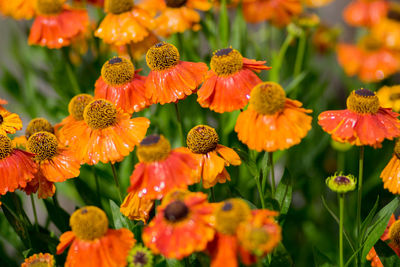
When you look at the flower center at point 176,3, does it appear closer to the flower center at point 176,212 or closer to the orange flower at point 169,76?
the orange flower at point 169,76

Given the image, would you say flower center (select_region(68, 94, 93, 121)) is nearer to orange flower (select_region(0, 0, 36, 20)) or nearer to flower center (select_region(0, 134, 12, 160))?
flower center (select_region(0, 134, 12, 160))

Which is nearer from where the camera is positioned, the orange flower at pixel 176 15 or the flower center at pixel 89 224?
the flower center at pixel 89 224

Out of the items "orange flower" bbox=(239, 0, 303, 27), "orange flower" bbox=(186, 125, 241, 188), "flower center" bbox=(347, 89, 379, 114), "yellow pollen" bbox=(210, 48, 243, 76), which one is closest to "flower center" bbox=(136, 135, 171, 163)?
"orange flower" bbox=(186, 125, 241, 188)

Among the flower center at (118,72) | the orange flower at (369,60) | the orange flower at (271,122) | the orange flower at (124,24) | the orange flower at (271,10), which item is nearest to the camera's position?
the orange flower at (271,122)

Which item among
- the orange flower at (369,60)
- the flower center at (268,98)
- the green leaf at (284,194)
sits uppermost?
the flower center at (268,98)

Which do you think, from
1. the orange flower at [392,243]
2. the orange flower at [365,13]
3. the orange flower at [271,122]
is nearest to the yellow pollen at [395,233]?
the orange flower at [392,243]

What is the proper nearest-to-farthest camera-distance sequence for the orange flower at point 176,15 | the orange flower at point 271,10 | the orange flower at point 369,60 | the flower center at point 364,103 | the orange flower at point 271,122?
the orange flower at point 271,122 < the flower center at point 364,103 < the orange flower at point 176,15 < the orange flower at point 271,10 < the orange flower at point 369,60

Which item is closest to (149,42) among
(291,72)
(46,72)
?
(46,72)
